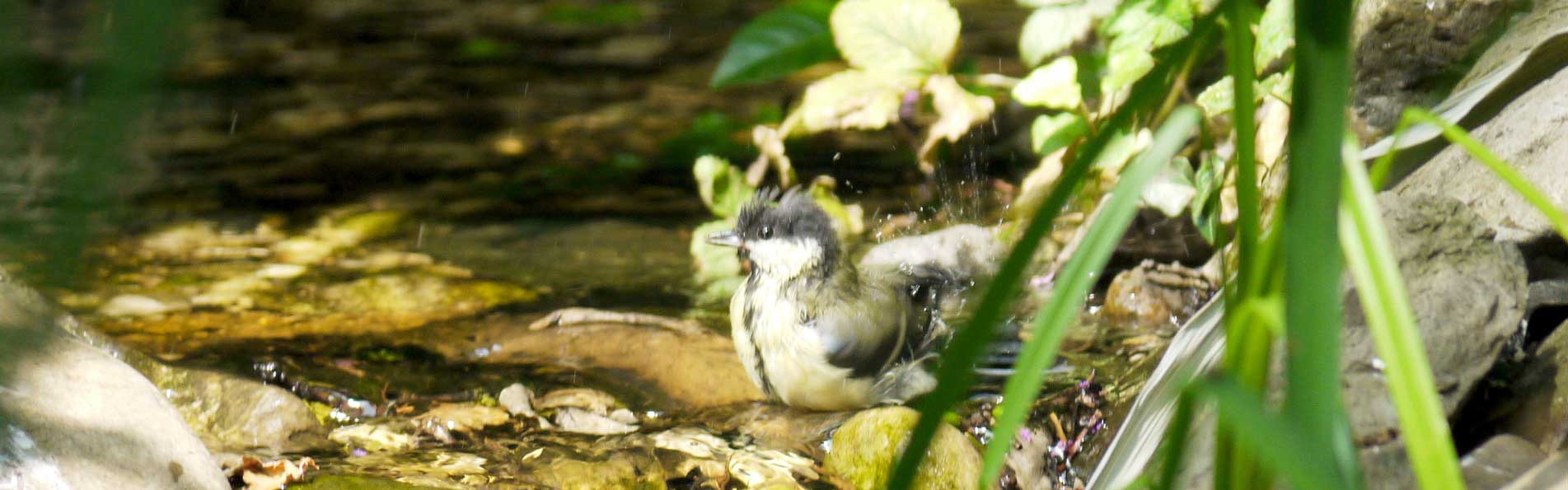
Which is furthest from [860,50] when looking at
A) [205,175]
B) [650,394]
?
[205,175]

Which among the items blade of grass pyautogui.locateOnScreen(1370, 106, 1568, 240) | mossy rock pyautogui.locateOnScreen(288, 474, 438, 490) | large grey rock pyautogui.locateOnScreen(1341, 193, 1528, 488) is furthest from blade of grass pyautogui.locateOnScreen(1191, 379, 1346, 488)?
mossy rock pyautogui.locateOnScreen(288, 474, 438, 490)

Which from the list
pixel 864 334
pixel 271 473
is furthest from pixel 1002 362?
pixel 271 473

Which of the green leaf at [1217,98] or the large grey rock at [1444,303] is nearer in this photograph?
the large grey rock at [1444,303]

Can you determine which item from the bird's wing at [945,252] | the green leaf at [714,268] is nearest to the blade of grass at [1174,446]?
the bird's wing at [945,252]

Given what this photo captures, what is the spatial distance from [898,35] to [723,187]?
1.01 metres

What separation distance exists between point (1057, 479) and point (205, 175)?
442 centimetres

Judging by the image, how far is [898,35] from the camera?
4.23 m

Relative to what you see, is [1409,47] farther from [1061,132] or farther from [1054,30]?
[1061,132]

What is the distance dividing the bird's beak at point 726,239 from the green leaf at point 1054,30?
3.31 feet

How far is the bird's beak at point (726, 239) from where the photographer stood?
4.03 meters

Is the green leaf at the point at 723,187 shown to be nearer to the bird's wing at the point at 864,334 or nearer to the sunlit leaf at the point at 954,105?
the sunlit leaf at the point at 954,105

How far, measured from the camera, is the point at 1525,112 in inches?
103

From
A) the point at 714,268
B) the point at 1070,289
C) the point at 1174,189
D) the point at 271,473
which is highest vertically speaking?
the point at 1070,289

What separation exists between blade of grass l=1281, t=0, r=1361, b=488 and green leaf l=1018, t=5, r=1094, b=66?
9.66 ft
